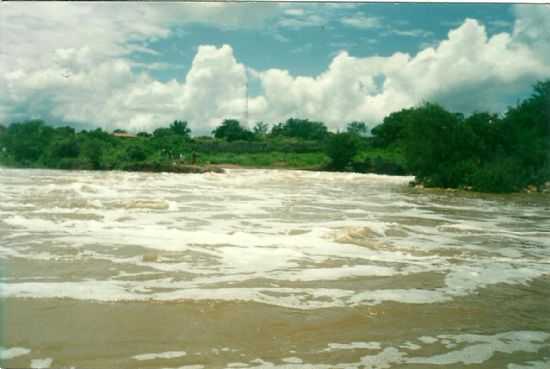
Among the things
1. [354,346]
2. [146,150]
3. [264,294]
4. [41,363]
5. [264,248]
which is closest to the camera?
[41,363]

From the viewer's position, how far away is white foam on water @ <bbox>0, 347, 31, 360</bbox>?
3201 millimetres

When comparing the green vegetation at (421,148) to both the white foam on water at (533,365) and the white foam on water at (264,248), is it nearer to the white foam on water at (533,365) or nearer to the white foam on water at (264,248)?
the white foam on water at (264,248)

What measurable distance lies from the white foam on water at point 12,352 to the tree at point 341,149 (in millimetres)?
33553

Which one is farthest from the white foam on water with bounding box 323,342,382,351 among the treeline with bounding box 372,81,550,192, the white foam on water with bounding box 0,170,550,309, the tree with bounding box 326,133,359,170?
the tree with bounding box 326,133,359,170

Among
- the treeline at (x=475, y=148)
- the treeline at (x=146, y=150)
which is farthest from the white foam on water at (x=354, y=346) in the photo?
the treeline at (x=475, y=148)

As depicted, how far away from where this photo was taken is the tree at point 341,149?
3609cm

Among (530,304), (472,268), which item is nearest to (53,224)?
(472,268)

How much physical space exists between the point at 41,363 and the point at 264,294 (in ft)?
6.77

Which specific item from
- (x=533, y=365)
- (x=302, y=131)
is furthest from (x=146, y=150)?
(x=533, y=365)

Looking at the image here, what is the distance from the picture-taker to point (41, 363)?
3105mm

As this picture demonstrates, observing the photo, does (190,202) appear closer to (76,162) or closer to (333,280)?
(333,280)

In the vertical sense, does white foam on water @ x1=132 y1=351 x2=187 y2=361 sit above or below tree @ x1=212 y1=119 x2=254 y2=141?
below

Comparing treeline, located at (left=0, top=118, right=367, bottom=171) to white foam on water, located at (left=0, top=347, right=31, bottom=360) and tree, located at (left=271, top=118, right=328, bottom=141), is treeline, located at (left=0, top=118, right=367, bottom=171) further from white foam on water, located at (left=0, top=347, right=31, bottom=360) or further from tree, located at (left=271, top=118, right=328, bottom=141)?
white foam on water, located at (left=0, top=347, right=31, bottom=360)

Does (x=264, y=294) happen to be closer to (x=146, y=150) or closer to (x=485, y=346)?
(x=485, y=346)
